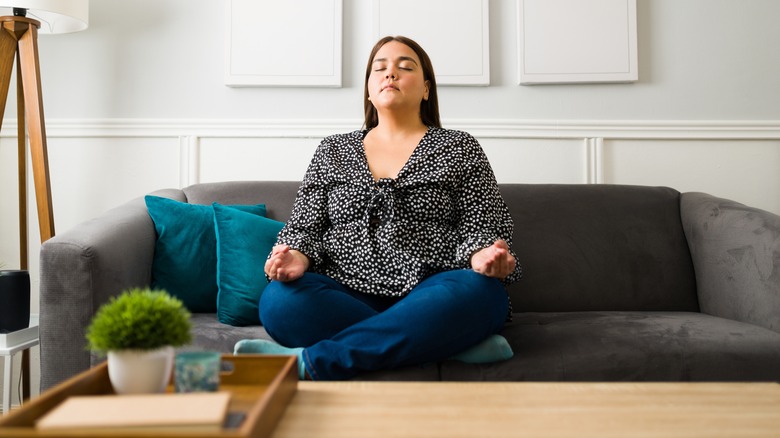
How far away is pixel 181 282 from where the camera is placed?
1861mm

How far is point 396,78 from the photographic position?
1.95m

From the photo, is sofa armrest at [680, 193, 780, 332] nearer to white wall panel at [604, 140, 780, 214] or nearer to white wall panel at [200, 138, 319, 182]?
white wall panel at [604, 140, 780, 214]

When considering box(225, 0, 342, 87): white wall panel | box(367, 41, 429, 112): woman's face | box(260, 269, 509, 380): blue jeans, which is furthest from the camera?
box(225, 0, 342, 87): white wall panel

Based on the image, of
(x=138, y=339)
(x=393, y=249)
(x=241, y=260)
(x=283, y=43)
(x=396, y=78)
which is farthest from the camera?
(x=283, y=43)

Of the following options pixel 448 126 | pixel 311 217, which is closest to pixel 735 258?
pixel 448 126

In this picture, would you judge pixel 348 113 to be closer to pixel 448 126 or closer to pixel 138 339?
pixel 448 126

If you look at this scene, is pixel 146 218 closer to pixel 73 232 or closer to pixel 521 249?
pixel 73 232

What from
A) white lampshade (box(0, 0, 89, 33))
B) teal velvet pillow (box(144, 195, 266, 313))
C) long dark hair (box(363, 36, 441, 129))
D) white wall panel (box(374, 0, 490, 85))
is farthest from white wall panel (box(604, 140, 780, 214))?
white lampshade (box(0, 0, 89, 33))

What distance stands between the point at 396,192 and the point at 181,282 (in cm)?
69

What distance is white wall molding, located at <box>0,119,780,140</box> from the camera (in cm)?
248

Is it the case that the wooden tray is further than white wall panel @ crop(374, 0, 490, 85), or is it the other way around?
white wall panel @ crop(374, 0, 490, 85)

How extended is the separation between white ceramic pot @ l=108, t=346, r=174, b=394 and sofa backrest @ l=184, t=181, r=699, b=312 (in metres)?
1.28

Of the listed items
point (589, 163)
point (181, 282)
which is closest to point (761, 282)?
point (589, 163)

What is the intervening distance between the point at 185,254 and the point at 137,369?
3.46 feet
